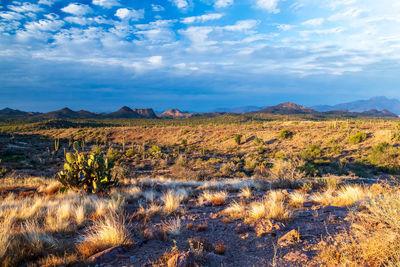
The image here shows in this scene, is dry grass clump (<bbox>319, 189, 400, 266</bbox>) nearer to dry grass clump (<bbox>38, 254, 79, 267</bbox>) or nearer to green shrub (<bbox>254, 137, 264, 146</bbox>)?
dry grass clump (<bbox>38, 254, 79, 267</bbox>)

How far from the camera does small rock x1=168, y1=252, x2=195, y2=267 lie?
296 cm

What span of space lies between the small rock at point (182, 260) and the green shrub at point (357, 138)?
27.1 metres

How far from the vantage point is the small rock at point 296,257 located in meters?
3.15

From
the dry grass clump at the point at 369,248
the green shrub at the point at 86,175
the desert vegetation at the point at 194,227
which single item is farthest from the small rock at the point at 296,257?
the green shrub at the point at 86,175

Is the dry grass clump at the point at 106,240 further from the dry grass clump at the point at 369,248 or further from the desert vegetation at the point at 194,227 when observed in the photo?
the dry grass clump at the point at 369,248

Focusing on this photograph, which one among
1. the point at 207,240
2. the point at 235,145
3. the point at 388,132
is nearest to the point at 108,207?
the point at 207,240

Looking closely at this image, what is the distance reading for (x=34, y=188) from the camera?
905 cm

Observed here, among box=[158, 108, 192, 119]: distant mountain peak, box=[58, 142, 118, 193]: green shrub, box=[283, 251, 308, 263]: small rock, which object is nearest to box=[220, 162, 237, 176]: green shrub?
box=[58, 142, 118, 193]: green shrub

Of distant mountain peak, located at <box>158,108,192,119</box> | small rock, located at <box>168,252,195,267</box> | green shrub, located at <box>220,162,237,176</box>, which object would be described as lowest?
green shrub, located at <box>220,162,237,176</box>

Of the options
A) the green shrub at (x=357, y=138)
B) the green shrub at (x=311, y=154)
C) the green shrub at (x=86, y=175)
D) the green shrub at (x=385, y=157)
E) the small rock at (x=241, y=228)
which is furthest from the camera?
the green shrub at (x=357, y=138)

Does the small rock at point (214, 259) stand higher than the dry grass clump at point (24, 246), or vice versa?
the dry grass clump at point (24, 246)

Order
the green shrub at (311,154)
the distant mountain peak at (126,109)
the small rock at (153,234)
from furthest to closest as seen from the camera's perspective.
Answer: the distant mountain peak at (126,109) → the green shrub at (311,154) → the small rock at (153,234)

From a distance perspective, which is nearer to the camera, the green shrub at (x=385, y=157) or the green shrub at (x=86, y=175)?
the green shrub at (x=86, y=175)

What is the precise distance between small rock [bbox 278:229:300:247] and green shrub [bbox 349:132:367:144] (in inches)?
1003
